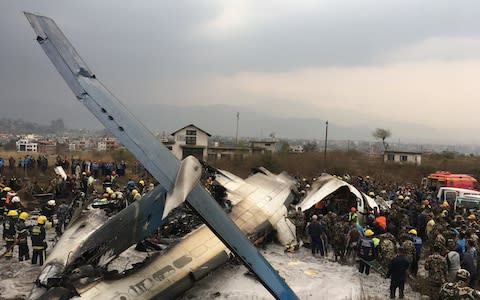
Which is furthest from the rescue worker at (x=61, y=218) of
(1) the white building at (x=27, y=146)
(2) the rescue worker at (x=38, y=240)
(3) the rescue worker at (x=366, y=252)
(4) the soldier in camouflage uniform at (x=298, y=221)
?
(1) the white building at (x=27, y=146)

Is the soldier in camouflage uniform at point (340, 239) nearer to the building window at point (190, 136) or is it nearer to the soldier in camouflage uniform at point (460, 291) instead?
the soldier in camouflage uniform at point (460, 291)

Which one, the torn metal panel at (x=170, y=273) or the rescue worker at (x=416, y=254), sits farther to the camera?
the rescue worker at (x=416, y=254)

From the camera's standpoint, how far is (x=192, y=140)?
47.2m

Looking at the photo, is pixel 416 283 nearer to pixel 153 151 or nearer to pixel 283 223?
pixel 283 223

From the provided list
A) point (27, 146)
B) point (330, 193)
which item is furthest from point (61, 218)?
point (27, 146)

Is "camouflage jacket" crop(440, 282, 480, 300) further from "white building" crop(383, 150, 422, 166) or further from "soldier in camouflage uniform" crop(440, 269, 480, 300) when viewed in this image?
"white building" crop(383, 150, 422, 166)

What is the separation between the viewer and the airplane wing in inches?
297

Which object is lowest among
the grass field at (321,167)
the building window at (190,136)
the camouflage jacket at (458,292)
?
the grass field at (321,167)

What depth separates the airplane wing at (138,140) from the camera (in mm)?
7531

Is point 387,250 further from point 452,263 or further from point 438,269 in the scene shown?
point 438,269

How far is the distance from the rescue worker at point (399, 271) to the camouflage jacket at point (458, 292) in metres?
2.14

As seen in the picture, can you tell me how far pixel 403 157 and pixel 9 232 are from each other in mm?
49538

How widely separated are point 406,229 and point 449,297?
5.63m

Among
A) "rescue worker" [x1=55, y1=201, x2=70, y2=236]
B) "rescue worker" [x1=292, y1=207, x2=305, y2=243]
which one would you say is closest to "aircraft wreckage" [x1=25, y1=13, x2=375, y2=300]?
"rescue worker" [x1=55, y1=201, x2=70, y2=236]
